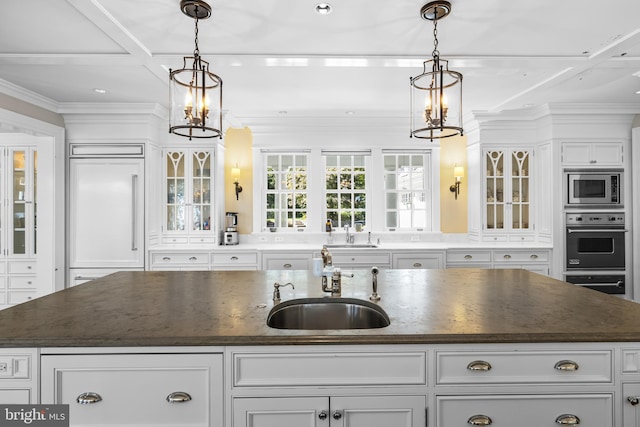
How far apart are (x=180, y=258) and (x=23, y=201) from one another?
1.91m

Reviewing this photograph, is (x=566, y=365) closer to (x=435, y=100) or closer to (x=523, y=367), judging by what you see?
(x=523, y=367)

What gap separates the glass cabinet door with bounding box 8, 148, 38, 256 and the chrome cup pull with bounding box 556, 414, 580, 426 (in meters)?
5.18

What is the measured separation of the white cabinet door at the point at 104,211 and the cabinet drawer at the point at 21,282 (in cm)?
49

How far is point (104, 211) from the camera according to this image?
4328mm

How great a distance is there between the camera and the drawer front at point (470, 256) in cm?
456

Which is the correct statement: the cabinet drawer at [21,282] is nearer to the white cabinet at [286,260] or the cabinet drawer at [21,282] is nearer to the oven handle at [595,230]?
the white cabinet at [286,260]

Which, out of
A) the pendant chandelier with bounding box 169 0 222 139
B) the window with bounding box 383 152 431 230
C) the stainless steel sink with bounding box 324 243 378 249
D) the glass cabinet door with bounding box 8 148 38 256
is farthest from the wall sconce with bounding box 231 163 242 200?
the pendant chandelier with bounding box 169 0 222 139

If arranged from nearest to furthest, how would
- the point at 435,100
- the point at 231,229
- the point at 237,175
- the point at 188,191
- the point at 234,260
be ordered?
the point at 435,100 < the point at 234,260 < the point at 188,191 < the point at 231,229 < the point at 237,175

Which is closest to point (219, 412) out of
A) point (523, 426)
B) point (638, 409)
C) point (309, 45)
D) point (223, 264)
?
point (523, 426)

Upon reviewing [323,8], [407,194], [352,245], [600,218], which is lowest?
[352,245]

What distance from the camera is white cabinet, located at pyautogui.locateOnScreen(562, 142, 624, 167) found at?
4.45 m

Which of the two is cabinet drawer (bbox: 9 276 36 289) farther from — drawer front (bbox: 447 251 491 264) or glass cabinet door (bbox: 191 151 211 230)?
drawer front (bbox: 447 251 491 264)

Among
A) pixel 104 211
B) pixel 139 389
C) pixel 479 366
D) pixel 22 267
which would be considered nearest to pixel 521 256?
pixel 479 366

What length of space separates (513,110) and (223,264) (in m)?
4.14
